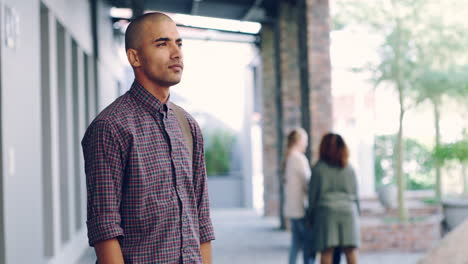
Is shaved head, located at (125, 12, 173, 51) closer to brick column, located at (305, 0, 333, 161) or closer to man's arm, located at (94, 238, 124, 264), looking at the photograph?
man's arm, located at (94, 238, 124, 264)

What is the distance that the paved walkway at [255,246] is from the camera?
6305 millimetres

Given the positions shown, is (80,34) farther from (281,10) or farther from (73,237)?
(281,10)

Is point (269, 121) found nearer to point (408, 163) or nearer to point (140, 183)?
point (408, 163)

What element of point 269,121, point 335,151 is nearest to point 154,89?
point 335,151

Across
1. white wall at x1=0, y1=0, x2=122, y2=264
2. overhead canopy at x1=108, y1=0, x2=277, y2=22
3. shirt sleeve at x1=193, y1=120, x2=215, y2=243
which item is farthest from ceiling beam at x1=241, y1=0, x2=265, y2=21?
shirt sleeve at x1=193, y1=120, x2=215, y2=243

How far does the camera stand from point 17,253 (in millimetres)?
3135

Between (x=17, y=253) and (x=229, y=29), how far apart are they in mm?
8380

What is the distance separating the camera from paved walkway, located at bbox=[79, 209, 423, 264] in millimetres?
6305

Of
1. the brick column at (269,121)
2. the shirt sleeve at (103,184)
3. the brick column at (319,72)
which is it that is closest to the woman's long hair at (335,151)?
the brick column at (319,72)

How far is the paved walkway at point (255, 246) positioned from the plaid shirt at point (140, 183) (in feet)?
15.6

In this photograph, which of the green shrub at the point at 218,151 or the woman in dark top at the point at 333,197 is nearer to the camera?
the woman in dark top at the point at 333,197

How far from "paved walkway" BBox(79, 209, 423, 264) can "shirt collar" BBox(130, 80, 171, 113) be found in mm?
4798

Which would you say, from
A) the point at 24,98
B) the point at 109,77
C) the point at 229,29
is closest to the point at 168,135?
the point at 24,98

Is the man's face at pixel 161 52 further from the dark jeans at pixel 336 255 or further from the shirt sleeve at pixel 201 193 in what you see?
the dark jeans at pixel 336 255
